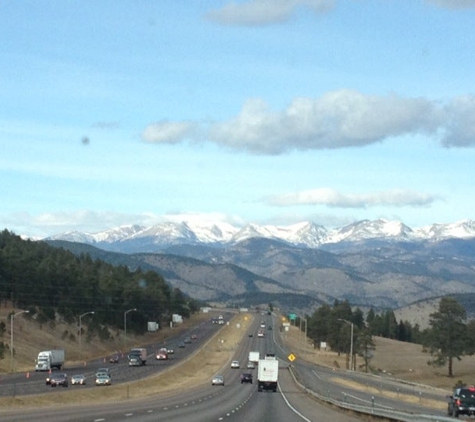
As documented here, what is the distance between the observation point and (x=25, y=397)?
64.2m

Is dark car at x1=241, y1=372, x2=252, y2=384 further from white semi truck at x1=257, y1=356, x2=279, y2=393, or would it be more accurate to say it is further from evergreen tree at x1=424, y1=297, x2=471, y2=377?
evergreen tree at x1=424, y1=297, x2=471, y2=377

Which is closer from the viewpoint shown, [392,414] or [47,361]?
[392,414]

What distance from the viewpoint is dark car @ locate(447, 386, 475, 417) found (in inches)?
2075

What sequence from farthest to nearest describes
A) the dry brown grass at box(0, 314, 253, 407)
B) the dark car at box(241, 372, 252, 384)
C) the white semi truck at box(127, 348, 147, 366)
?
1. the white semi truck at box(127, 348, 147, 366)
2. the dark car at box(241, 372, 252, 384)
3. the dry brown grass at box(0, 314, 253, 407)

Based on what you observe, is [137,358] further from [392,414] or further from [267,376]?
[392,414]

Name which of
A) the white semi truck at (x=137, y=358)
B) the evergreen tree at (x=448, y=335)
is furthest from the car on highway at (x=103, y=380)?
the evergreen tree at (x=448, y=335)

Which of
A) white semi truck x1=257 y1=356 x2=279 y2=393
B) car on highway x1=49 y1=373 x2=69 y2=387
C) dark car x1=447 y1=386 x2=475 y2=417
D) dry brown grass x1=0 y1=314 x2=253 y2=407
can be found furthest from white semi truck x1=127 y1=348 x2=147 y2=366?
dark car x1=447 y1=386 x2=475 y2=417

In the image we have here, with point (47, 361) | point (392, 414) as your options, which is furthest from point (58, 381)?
point (392, 414)

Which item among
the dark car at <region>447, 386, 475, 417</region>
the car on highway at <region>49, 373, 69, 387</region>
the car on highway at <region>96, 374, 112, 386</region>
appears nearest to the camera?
the dark car at <region>447, 386, 475, 417</region>

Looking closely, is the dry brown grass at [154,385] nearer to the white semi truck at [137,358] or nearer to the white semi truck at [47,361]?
the white semi truck at [137,358]

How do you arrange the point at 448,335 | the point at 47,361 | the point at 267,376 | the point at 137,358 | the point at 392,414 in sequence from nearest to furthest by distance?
the point at 392,414 < the point at 267,376 < the point at 47,361 < the point at 137,358 < the point at 448,335

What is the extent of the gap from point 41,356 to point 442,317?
64.5m

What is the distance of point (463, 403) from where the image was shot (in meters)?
53.2

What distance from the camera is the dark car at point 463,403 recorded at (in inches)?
2075
